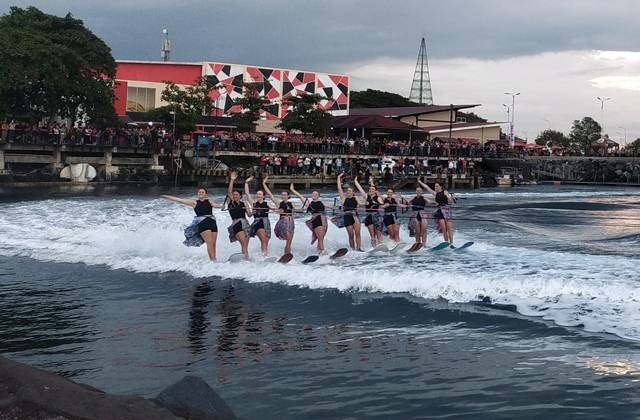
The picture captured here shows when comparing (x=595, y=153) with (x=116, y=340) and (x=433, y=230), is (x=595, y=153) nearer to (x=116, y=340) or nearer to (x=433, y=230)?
(x=433, y=230)

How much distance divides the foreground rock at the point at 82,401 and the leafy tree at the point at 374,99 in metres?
98.7

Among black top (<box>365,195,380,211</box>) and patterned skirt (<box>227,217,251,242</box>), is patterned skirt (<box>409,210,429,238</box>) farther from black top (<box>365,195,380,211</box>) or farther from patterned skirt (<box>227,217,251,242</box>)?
patterned skirt (<box>227,217,251,242</box>)

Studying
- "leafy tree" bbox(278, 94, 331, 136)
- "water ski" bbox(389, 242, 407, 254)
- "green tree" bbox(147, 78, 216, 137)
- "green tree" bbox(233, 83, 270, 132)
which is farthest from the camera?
"leafy tree" bbox(278, 94, 331, 136)

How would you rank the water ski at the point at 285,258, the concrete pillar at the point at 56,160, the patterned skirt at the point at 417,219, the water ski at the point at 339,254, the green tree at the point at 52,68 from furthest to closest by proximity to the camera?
the concrete pillar at the point at 56,160, the green tree at the point at 52,68, the patterned skirt at the point at 417,219, the water ski at the point at 339,254, the water ski at the point at 285,258

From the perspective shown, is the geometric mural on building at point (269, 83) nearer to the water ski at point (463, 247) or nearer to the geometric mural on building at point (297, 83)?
the geometric mural on building at point (297, 83)

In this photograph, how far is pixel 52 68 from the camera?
4666cm

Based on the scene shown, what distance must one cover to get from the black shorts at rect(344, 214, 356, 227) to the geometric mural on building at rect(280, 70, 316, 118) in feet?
190

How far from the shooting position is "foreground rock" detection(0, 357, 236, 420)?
16.9 feet

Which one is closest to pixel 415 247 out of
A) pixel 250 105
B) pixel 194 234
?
pixel 194 234

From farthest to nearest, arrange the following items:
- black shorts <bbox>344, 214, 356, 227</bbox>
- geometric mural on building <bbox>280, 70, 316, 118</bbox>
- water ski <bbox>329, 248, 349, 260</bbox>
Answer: geometric mural on building <bbox>280, 70, 316, 118</bbox> → black shorts <bbox>344, 214, 356, 227</bbox> → water ski <bbox>329, 248, 349, 260</bbox>

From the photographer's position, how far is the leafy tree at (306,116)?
6266 centimetres

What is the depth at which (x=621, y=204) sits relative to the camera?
4097cm

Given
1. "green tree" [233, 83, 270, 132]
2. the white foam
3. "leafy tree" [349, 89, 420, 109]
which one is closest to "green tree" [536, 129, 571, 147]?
"leafy tree" [349, 89, 420, 109]

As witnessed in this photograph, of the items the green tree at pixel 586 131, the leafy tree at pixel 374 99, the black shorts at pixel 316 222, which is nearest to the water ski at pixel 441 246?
the black shorts at pixel 316 222
